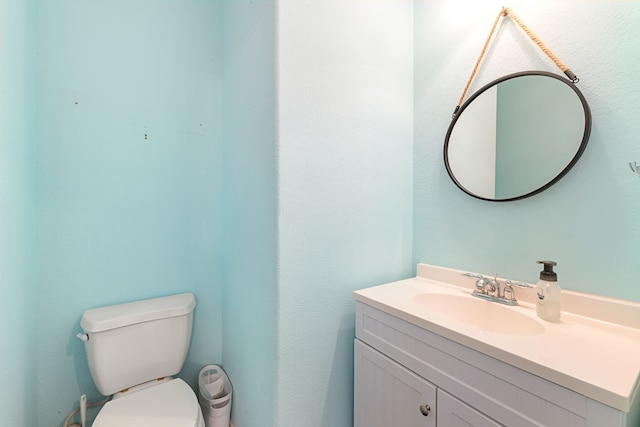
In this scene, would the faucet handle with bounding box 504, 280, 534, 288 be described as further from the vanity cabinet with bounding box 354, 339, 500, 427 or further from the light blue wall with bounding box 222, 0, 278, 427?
the light blue wall with bounding box 222, 0, 278, 427

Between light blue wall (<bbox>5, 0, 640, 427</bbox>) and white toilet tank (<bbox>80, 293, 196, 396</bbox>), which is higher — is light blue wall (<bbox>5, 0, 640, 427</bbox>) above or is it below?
above

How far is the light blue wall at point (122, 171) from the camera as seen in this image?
1.20 metres

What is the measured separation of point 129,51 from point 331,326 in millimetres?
1693

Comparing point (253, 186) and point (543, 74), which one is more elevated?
point (543, 74)

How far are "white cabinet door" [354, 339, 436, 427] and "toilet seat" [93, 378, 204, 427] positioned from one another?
67cm

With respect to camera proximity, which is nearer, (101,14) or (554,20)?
(554,20)

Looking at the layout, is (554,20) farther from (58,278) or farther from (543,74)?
(58,278)

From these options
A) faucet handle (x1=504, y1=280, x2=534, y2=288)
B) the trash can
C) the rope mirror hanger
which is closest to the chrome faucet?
faucet handle (x1=504, y1=280, x2=534, y2=288)

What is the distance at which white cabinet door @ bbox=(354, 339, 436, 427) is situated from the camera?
802 millimetres

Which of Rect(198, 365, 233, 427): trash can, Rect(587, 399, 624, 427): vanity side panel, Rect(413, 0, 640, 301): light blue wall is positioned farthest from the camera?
Rect(198, 365, 233, 427): trash can

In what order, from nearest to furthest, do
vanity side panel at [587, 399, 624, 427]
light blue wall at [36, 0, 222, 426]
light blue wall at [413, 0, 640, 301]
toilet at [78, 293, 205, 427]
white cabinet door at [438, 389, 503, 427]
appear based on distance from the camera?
vanity side panel at [587, 399, 624, 427] < white cabinet door at [438, 389, 503, 427] < light blue wall at [413, 0, 640, 301] < toilet at [78, 293, 205, 427] < light blue wall at [36, 0, 222, 426]

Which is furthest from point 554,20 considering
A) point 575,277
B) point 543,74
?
point 575,277

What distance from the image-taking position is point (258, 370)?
111 cm

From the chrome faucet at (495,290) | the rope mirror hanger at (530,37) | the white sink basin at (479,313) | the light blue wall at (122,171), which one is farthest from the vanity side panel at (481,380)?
the light blue wall at (122,171)
